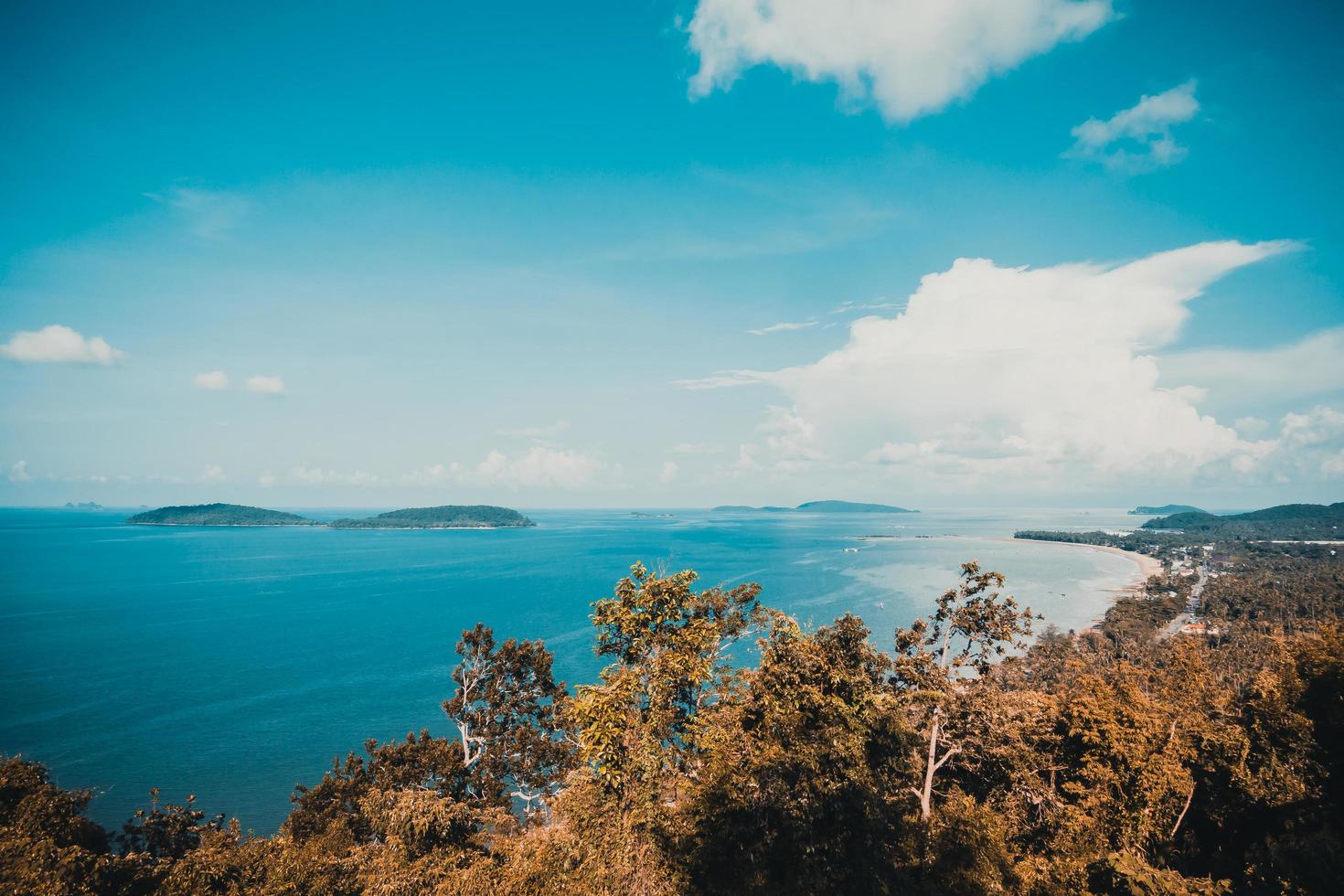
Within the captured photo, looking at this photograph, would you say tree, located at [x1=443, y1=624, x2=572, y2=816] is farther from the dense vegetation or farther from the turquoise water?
the turquoise water

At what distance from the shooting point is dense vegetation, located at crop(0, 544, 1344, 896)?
44.2 ft

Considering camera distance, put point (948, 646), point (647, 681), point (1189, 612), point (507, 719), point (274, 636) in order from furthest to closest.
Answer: point (1189, 612)
point (274, 636)
point (507, 719)
point (948, 646)
point (647, 681)

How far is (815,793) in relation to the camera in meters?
14.3

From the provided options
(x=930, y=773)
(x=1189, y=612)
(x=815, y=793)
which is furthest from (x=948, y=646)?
(x=1189, y=612)

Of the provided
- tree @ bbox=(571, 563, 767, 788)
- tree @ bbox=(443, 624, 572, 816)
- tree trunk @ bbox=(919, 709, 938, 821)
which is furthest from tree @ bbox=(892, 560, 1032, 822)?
tree @ bbox=(443, 624, 572, 816)

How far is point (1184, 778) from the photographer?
18.6 meters

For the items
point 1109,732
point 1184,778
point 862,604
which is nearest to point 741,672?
point 1109,732

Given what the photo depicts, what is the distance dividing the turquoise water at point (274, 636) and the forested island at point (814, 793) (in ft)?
36.9

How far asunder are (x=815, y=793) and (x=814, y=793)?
24mm

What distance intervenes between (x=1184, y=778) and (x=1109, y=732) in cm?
274

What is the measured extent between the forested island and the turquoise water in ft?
36.9

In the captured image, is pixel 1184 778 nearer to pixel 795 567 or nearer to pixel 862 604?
pixel 862 604

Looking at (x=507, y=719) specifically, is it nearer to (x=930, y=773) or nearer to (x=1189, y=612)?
(x=930, y=773)

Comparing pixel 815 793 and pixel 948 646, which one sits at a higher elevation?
pixel 948 646
